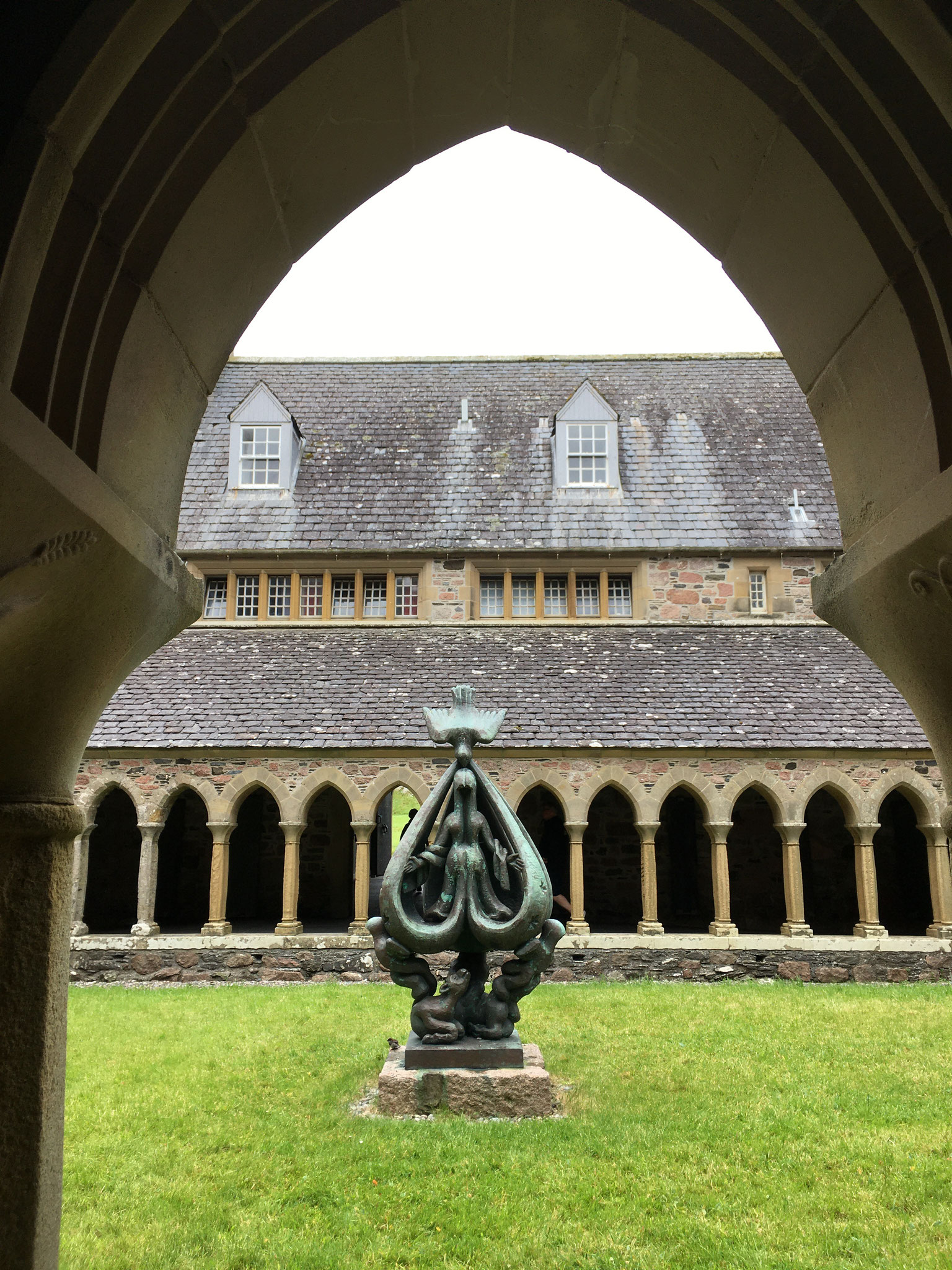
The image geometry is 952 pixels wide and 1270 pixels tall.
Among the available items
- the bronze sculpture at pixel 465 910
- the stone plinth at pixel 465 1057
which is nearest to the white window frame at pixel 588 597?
the bronze sculpture at pixel 465 910

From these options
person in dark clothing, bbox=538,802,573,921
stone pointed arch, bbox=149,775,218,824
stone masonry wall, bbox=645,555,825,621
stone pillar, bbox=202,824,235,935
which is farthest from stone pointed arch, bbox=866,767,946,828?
stone pointed arch, bbox=149,775,218,824

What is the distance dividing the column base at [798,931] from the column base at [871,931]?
0.69 meters

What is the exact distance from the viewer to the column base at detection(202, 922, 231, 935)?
1302 cm

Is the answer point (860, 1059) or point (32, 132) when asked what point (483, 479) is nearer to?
point (860, 1059)

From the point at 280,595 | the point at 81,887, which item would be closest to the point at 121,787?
the point at 81,887

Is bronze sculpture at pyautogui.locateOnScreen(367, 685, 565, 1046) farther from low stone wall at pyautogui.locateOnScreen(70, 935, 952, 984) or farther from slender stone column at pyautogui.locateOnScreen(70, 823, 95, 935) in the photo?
slender stone column at pyautogui.locateOnScreen(70, 823, 95, 935)

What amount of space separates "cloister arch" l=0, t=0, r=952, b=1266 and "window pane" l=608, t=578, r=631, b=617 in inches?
534

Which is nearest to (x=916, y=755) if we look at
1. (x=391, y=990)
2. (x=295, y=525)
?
(x=391, y=990)

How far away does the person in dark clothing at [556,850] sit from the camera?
53.4ft

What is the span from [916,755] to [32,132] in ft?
44.6

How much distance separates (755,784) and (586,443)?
703 cm

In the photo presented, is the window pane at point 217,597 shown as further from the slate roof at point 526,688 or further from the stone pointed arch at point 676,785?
the stone pointed arch at point 676,785

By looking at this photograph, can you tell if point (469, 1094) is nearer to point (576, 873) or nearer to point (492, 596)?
point (576, 873)

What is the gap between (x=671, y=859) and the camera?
55.7 feet
